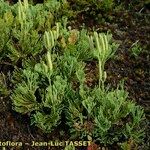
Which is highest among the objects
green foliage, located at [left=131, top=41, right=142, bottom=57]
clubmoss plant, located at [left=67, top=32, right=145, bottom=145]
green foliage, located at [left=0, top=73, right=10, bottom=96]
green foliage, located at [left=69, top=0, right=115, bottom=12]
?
green foliage, located at [left=69, top=0, right=115, bottom=12]

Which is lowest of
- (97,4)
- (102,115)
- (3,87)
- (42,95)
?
(102,115)

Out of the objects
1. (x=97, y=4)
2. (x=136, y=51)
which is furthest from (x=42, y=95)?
(x=97, y=4)

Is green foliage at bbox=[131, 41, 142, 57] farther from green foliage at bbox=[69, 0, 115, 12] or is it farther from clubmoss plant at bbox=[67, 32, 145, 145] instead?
clubmoss plant at bbox=[67, 32, 145, 145]

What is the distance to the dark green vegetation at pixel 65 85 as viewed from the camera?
4047 mm

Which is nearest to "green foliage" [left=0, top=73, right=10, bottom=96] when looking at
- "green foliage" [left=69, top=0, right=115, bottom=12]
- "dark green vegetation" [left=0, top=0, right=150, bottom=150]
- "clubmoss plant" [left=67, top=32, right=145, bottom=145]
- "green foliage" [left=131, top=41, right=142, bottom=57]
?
"dark green vegetation" [left=0, top=0, right=150, bottom=150]

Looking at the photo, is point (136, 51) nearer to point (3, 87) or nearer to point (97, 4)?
point (97, 4)

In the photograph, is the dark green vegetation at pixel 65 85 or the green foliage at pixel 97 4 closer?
the dark green vegetation at pixel 65 85

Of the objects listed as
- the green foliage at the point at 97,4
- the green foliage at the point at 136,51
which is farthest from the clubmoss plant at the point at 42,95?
the green foliage at the point at 97,4

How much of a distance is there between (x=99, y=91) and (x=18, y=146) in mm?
999

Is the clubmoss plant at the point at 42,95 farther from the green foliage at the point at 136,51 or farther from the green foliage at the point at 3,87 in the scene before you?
the green foliage at the point at 136,51

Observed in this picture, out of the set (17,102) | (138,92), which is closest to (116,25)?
(138,92)

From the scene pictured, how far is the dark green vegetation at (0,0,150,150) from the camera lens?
405cm

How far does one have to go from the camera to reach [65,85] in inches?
161

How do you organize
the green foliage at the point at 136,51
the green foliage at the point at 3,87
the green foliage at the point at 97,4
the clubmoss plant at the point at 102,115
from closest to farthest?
the clubmoss plant at the point at 102,115
the green foliage at the point at 3,87
the green foliage at the point at 136,51
the green foliage at the point at 97,4
